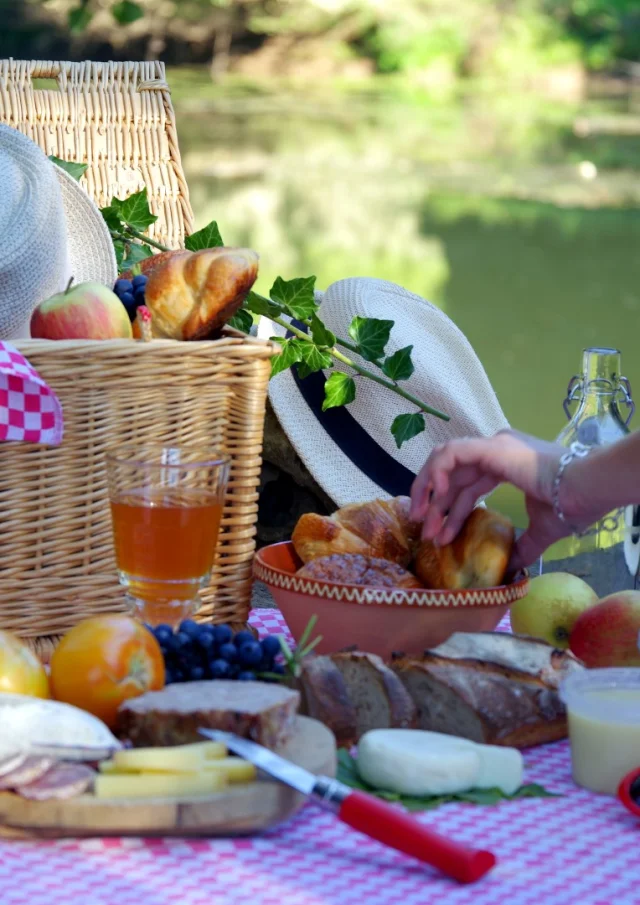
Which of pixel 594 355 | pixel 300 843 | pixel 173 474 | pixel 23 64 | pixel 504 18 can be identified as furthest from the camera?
pixel 504 18

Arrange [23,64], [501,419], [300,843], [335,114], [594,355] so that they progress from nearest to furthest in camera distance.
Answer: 1. [300,843]
2. [594,355]
3. [501,419]
4. [23,64]
5. [335,114]

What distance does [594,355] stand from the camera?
1226 millimetres

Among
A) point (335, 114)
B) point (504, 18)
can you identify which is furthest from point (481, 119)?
point (504, 18)

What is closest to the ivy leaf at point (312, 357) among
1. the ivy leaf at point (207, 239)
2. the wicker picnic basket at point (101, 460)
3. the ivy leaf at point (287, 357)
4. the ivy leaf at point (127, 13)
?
the ivy leaf at point (287, 357)

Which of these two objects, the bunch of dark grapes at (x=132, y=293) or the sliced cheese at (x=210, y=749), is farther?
the bunch of dark grapes at (x=132, y=293)

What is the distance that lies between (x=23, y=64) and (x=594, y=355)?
1131mm

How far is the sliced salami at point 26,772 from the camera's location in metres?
0.69

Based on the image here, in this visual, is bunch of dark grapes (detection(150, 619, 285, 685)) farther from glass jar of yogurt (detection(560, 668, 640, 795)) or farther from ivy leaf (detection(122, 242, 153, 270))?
ivy leaf (detection(122, 242, 153, 270))

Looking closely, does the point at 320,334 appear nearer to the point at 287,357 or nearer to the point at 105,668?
the point at 287,357

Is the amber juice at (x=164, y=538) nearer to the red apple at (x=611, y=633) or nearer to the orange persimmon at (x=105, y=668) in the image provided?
the orange persimmon at (x=105, y=668)

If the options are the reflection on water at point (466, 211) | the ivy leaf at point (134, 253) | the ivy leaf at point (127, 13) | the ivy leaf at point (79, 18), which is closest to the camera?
the ivy leaf at point (134, 253)

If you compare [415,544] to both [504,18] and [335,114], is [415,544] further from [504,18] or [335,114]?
[504,18]

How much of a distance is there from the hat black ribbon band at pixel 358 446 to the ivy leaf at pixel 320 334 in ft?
0.62

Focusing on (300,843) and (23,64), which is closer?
(300,843)
